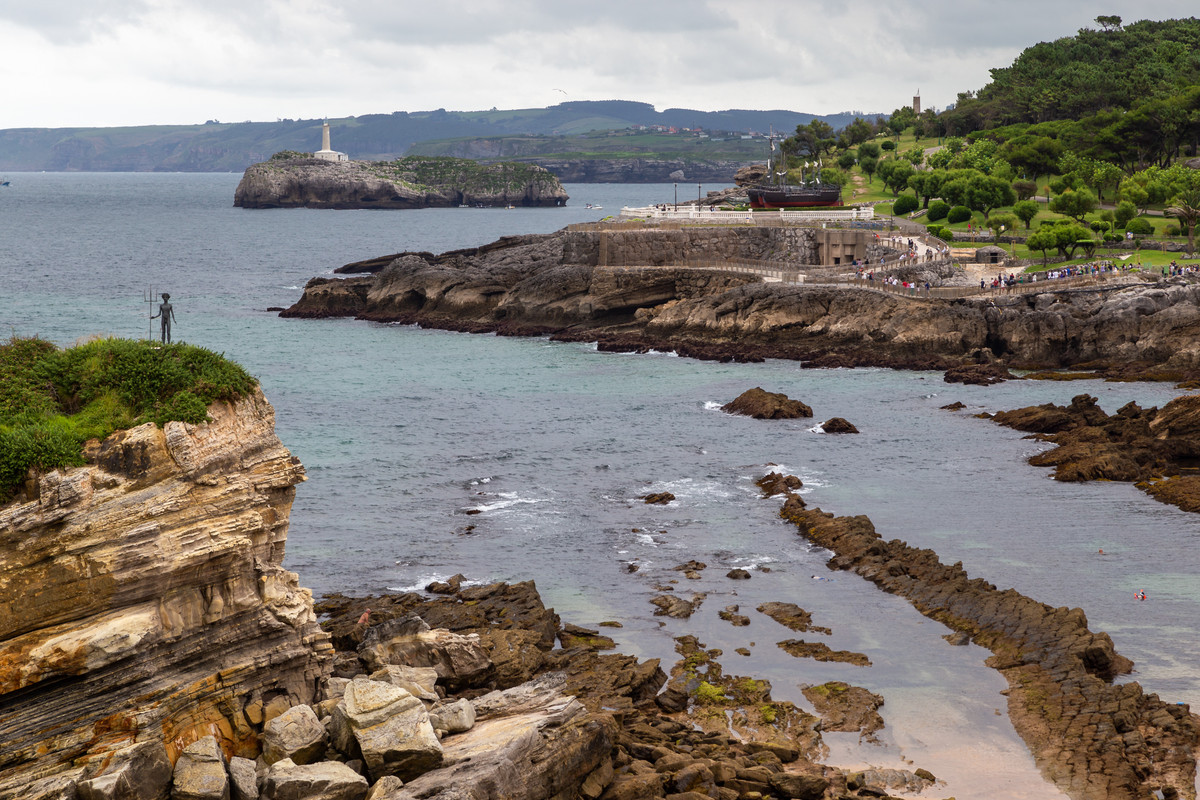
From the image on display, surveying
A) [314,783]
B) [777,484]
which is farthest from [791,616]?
[314,783]

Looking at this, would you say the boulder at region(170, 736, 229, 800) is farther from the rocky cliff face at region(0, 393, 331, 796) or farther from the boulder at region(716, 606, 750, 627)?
the boulder at region(716, 606, 750, 627)

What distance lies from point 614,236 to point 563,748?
58828 millimetres

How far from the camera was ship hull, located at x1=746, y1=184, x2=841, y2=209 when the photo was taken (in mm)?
86375

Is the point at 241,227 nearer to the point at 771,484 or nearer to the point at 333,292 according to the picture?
the point at 333,292

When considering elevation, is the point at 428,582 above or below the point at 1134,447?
below

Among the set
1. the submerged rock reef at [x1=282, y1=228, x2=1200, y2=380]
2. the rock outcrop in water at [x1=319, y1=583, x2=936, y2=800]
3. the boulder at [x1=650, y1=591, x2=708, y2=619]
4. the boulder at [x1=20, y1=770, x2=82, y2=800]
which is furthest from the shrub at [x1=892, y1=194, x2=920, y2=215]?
the boulder at [x1=20, y1=770, x2=82, y2=800]

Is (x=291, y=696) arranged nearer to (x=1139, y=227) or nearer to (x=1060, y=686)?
(x=1060, y=686)

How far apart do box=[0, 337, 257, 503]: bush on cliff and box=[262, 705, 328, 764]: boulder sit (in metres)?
4.50

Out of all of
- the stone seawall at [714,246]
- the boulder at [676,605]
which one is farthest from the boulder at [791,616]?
the stone seawall at [714,246]

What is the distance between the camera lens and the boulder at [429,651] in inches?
796

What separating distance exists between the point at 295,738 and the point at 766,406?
32.4 metres

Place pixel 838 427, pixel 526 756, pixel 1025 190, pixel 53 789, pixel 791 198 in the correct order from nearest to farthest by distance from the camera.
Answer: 1. pixel 53 789
2. pixel 526 756
3. pixel 838 427
4. pixel 791 198
5. pixel 1025 190

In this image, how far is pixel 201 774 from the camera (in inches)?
588

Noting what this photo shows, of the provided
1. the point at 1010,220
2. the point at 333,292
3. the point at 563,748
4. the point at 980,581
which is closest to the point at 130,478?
the point at 563,748
